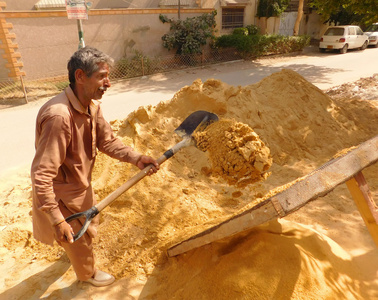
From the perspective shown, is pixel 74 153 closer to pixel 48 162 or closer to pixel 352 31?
pixel 48 162

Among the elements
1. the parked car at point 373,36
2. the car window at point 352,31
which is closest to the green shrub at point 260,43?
the car window at point 352,31

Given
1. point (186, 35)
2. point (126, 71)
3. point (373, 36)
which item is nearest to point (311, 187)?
point (126, 71)

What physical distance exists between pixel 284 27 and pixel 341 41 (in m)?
4.61

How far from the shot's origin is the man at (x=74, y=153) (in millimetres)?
2055

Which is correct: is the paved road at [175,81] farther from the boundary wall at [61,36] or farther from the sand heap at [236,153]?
the sand heap at [236,153]

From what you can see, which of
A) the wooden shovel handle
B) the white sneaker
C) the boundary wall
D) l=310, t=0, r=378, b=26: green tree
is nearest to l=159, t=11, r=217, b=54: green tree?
the boundary wall

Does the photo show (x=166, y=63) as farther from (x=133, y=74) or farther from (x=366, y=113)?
(x=366, y=113)

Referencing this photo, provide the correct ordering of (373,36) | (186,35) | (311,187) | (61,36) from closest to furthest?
1. (311,187)
2. (61,36)
3. (186,35)
4. (373,36)

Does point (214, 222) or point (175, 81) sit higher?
point (214, 222)

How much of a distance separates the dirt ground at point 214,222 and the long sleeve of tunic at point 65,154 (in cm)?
78

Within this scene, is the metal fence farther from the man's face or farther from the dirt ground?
the man's face

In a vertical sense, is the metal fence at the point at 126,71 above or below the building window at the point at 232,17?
below

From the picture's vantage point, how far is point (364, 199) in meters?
1.98

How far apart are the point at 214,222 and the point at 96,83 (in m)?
1.89
